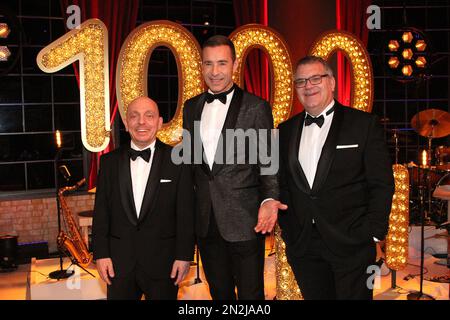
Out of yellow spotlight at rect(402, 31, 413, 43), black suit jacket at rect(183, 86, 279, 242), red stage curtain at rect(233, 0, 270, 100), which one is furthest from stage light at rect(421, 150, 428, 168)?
black suit jacket at rect(183, 86, 279, 242)

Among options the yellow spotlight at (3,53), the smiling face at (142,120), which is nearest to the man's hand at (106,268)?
the smiling face at (142,120)

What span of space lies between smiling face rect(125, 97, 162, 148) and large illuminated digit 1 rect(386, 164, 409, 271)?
9.62 feet

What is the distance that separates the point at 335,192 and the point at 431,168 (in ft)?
27.0

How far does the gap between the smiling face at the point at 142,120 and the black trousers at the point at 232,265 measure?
0.63 meters

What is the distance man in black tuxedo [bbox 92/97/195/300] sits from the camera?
3.37 metres

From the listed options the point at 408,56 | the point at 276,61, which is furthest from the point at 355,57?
the point at 408,56

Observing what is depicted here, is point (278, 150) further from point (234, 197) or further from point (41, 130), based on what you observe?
point (41, 130)

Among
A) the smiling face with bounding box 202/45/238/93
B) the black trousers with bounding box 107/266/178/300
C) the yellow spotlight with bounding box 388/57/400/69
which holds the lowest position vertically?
the black trousers with bounding box 107/266/178/300

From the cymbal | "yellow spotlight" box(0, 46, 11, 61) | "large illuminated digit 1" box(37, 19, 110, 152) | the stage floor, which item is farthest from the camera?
the cymbal

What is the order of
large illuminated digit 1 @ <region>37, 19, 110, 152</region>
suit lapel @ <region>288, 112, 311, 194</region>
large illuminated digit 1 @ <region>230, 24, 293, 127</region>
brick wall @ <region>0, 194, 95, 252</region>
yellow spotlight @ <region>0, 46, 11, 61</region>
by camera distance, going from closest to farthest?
suit lapel @ <region>288, 112, 311, 194</region> → large illuminated digit 1 @ <region>37, 19, 110, 152</region> → large illuminated digit 1 @ <region>230, 24, 293, 127</region> → yellow spotlight @ <region>0, 46, 11, 61</region> → brick wall @ <region>0, 194, 95, 252</region>

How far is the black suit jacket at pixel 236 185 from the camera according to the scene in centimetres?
332

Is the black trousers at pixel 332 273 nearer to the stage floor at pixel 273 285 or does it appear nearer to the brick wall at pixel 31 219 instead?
the stage floor at pixel 273 285

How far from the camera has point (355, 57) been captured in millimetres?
5043

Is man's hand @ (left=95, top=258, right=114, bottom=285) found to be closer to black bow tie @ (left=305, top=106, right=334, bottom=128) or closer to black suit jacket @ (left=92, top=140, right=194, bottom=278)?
black suit jacket @ (left=92, top=140, right=194, bottom=278)
